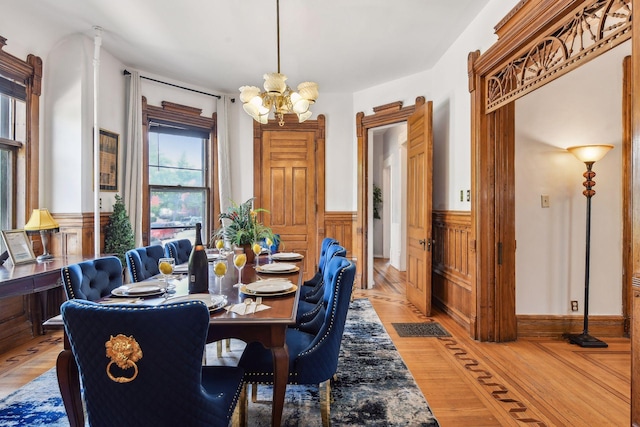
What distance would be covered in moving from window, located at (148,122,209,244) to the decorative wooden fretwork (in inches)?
154

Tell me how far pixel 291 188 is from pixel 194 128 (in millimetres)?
1663

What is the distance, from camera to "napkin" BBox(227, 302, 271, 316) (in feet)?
5.34

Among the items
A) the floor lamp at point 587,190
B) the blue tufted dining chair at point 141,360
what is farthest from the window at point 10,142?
the floor lamp at point 587,190

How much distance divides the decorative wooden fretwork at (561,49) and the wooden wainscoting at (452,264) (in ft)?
3.97

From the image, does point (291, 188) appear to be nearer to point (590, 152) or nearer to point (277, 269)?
point (277, 269)

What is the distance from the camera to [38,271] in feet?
9.11

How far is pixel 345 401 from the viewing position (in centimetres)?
223

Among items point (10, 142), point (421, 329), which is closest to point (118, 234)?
point (10, 142)

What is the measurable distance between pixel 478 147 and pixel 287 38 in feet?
7.33

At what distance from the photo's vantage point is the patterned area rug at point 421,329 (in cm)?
348

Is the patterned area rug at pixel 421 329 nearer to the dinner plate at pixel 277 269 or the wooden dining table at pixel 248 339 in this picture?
the dinner plate at pixel 277 269

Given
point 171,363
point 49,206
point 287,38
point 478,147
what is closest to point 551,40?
point 478,147

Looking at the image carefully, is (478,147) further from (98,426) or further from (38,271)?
(38,271)

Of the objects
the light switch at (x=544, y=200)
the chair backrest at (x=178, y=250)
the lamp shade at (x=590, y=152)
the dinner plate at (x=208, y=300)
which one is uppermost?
the lamp shade at (x=590, y=152)
